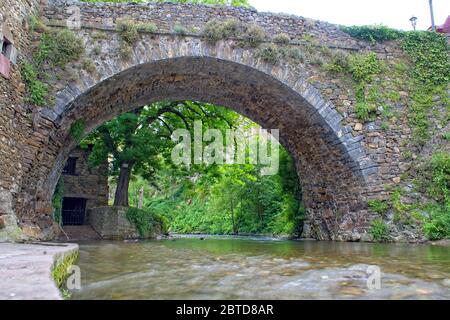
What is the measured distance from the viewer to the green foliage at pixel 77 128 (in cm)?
834

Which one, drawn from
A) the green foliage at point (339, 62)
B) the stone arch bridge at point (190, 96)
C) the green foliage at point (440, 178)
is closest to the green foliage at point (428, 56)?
the stone arch bridge at point (190, 96)

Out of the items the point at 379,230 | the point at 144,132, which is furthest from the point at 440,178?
the point at 144,132

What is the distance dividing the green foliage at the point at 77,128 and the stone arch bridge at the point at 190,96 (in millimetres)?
175

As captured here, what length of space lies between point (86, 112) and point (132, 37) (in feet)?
6.34

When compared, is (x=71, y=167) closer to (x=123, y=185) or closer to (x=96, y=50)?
(x=123, y=185)

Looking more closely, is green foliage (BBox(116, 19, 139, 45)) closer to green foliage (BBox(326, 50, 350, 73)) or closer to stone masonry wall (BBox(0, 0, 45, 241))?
stone masonry wall (BBox(0, 0, 45, 241))

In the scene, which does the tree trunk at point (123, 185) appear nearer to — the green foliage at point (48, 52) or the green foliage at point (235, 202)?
the green foliage at point (235, 202)

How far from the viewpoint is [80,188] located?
608 inches

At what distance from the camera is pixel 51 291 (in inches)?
75.5

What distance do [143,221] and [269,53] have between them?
765cm

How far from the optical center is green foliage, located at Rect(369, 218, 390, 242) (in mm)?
8242

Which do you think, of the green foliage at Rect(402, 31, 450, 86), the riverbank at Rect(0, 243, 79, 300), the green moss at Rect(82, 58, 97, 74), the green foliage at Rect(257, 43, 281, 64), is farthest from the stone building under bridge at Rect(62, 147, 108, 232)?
the riverbank at Rect(0, 243, 79, 300)

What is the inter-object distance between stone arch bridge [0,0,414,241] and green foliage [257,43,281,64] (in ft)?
0.32
